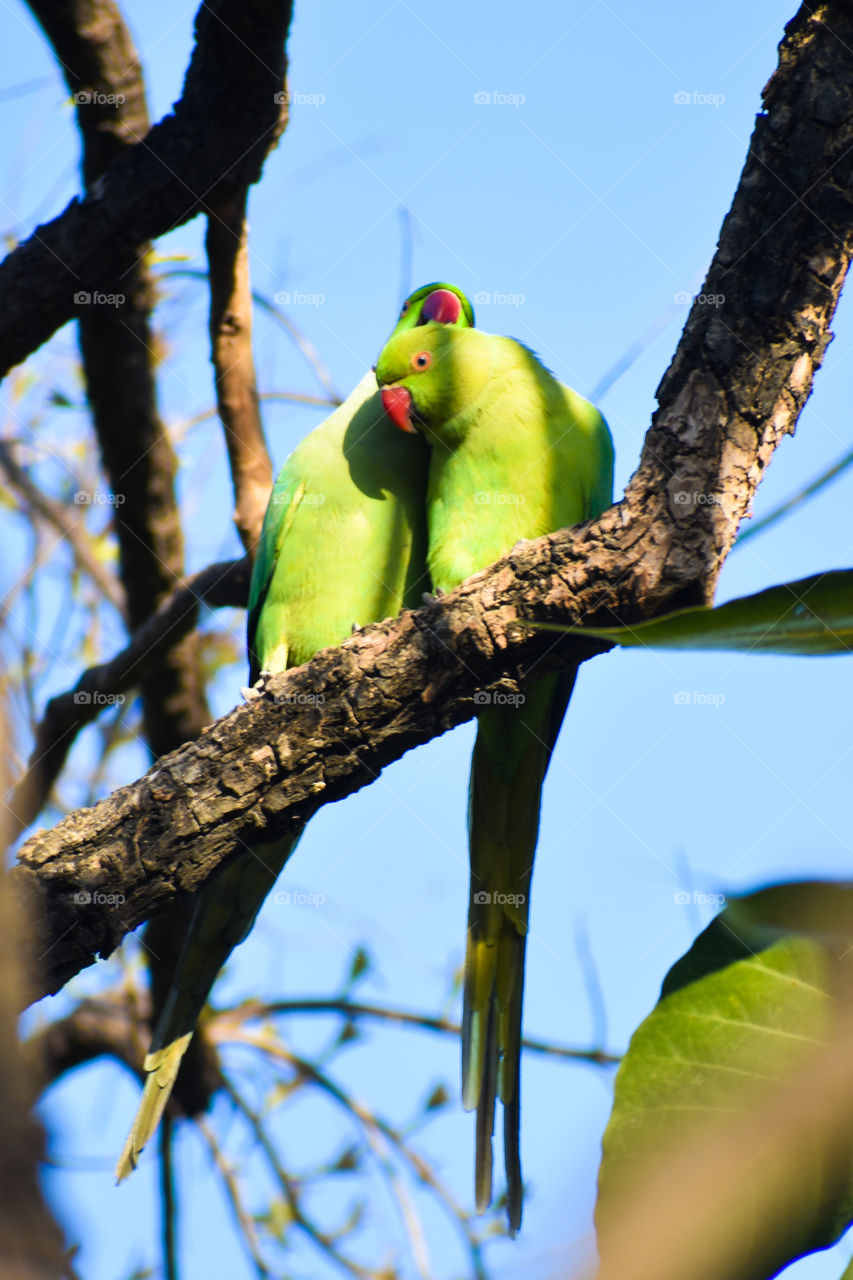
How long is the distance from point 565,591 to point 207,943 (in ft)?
5.20

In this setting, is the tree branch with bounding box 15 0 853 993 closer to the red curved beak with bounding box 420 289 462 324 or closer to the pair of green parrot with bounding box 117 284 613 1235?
the pair of green parrot with bounding box 117 284 613 1235

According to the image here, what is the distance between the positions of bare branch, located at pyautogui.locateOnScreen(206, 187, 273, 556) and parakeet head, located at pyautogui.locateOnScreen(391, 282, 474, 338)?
2.16ft

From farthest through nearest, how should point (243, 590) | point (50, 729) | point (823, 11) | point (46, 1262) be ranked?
point (243, 590) < point (50, 729) < point (823, 11) < point (46, 1262)

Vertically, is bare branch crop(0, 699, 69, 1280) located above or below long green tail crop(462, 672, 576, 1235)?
below

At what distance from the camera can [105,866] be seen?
2.40m

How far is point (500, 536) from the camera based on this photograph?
3.05 metres

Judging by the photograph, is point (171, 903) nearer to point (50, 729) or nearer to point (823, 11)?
point (50, 729)

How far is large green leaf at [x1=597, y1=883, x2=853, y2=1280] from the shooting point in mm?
758

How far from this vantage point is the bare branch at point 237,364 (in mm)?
3975

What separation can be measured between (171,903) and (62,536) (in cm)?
293

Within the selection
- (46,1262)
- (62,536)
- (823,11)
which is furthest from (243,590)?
(46,1262)

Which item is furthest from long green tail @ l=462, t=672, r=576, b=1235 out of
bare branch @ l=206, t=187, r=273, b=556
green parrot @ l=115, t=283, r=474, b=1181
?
bare branch @ l=206, t=187, r=273, b=556

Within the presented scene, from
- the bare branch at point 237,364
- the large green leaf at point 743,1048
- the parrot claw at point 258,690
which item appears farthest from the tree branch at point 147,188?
the large green leaf at point 743,1048

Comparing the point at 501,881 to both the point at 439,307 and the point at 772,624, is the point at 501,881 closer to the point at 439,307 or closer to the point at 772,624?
the point at 439,307
